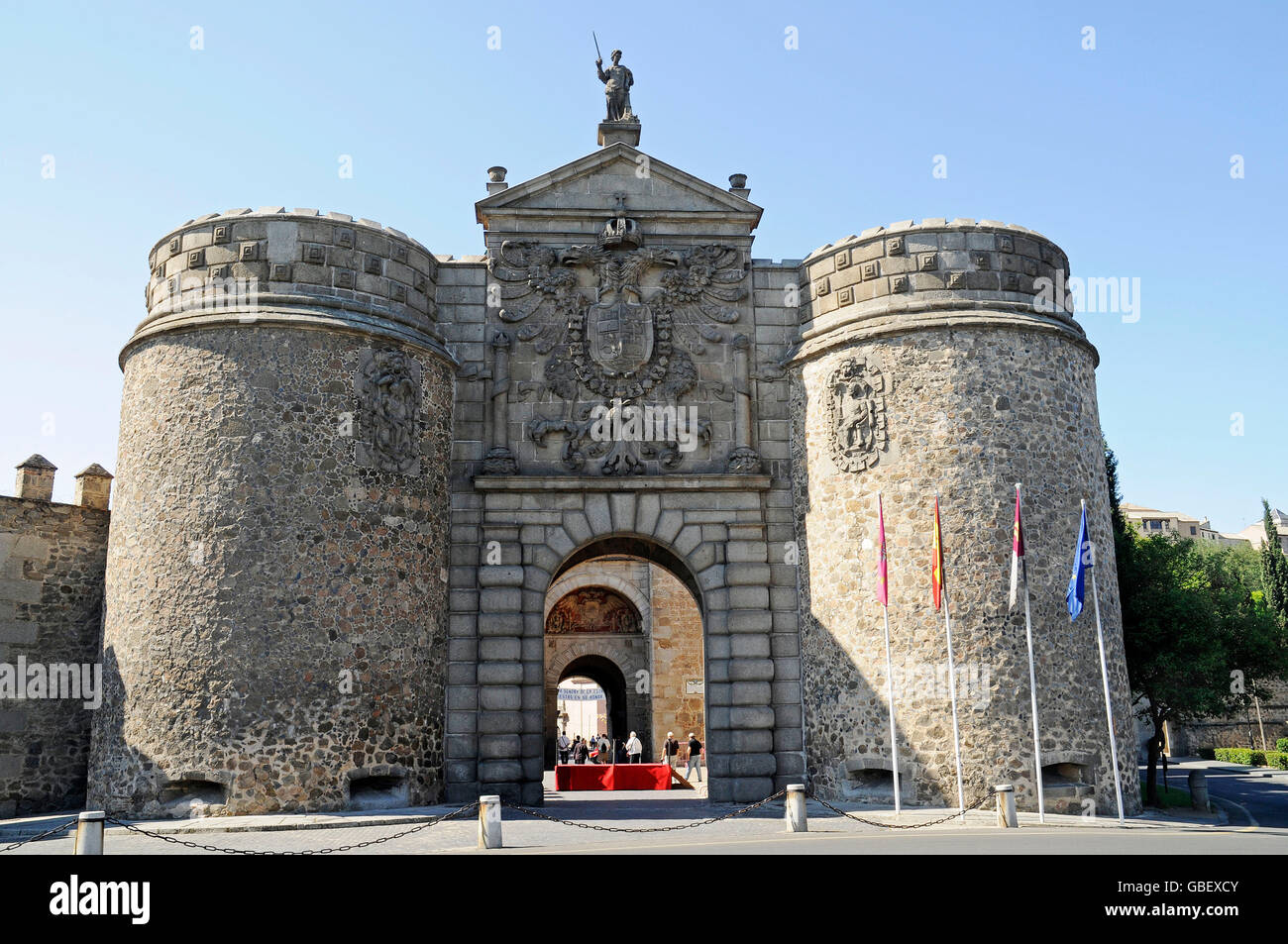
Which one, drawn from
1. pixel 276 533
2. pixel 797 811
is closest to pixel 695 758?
pixel 797 811

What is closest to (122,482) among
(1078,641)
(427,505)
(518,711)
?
(427,505)

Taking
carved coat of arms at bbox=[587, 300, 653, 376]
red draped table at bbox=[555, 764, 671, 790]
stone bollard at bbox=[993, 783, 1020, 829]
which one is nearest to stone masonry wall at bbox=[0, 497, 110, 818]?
red draped table at bbox=[555, 764, 671, 790]

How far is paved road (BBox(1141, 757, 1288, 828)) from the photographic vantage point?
25.5 metres

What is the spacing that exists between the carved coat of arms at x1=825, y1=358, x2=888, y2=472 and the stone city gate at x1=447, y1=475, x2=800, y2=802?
5.51 feet

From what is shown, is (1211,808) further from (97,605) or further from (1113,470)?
(97,605)

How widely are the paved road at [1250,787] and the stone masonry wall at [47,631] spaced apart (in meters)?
24.7

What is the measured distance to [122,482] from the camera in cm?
1844

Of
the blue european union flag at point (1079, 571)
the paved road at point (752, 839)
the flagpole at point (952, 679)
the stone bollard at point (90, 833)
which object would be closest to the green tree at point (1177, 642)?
the blue european union flag at point (1079, 571)

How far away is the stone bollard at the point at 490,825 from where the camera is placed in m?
12.9

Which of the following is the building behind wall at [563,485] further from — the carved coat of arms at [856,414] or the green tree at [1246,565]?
the green tree at [1246,565]

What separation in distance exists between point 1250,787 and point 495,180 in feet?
101

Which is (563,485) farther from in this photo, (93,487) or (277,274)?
(93,487)
